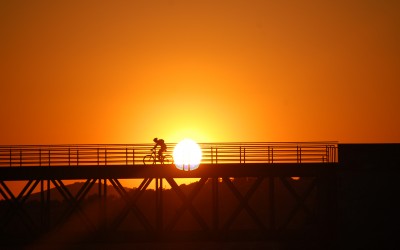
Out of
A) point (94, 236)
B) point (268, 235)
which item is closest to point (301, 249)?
point (268, 235)

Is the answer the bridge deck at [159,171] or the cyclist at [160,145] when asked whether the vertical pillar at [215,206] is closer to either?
the bridge deck at [159,171]

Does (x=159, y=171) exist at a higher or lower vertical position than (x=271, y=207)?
higher

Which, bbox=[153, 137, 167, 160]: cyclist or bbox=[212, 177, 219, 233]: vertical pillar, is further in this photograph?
bbox=[153, 137, 167, 160]: cyclist

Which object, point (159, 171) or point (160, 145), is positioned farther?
point (160, 145)

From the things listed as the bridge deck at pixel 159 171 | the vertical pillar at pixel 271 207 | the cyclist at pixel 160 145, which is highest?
the cyclist at pixel 160 145

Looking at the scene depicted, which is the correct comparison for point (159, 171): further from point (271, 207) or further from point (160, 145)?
point (271, 207)

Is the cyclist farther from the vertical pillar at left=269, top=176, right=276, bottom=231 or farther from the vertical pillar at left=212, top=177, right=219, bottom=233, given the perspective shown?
the vertical pillar at left=269, top=176, right=276, bottom=231

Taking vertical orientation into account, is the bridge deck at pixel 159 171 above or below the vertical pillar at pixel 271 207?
above

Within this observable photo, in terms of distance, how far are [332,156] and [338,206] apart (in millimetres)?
4098

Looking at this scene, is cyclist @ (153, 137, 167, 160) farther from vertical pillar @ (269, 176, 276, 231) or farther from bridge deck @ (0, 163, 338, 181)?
vertical pillar @ (269, 176, 276, 231)

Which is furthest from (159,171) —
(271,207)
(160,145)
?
(271,207)

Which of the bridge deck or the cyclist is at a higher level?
the cyclist

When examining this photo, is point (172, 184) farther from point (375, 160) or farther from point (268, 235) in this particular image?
point (375, 160)

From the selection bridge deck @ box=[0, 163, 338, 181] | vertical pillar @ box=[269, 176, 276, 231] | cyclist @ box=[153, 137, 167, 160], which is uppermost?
cyclist @ box=[153, 137, 167, 160]
